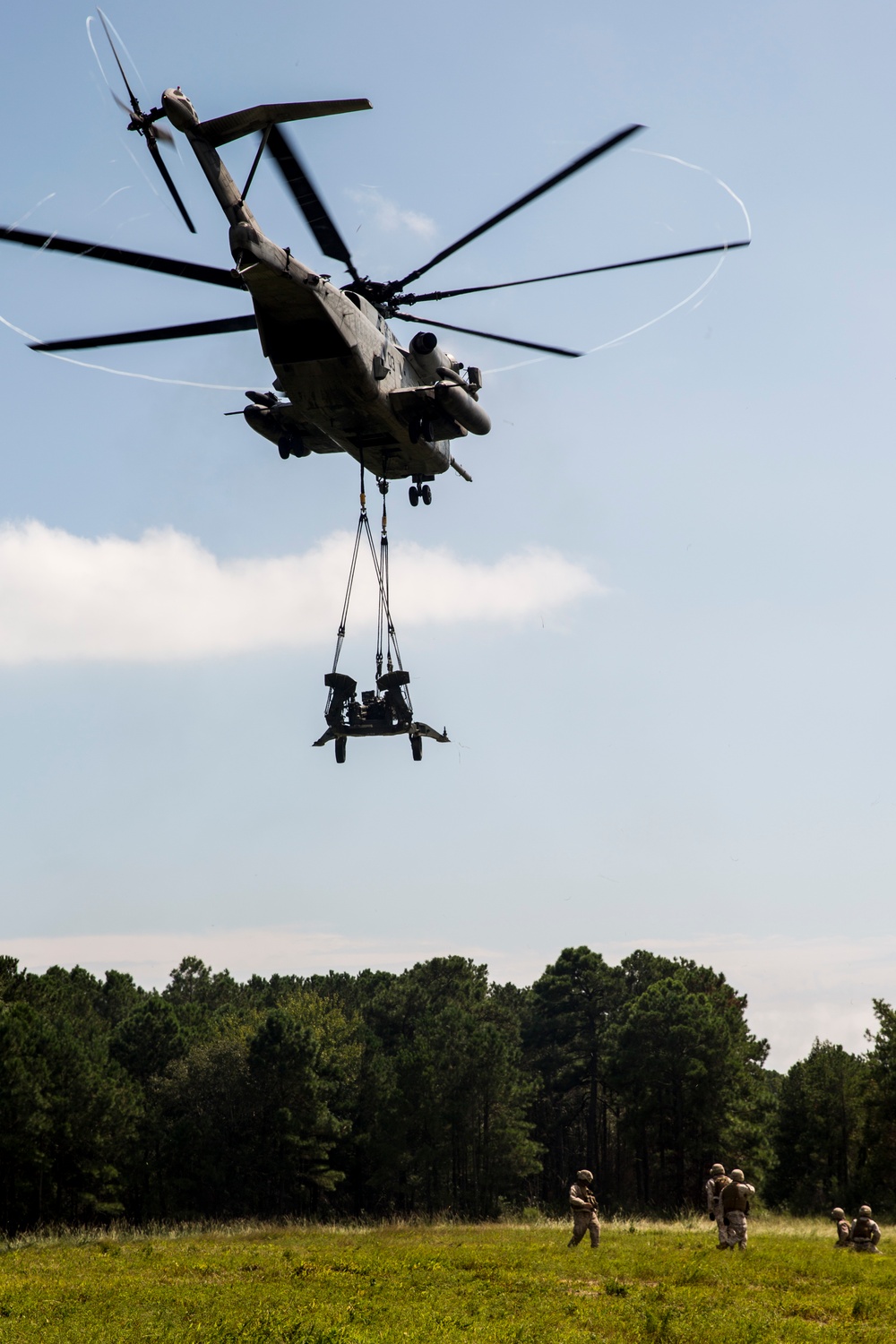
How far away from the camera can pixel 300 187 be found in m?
14.2

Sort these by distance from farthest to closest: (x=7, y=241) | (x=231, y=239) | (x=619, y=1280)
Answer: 1. (x=619, y=1280)
2. (x=231, y=239)
3. (x=7, y=241)

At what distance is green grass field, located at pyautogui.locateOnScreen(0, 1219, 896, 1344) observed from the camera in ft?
43.0

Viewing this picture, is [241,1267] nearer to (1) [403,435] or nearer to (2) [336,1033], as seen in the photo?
(1) [403,435]

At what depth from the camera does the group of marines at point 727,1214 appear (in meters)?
19.2

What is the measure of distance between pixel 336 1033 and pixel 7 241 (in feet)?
206

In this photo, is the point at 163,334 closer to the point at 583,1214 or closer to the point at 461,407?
the point at 461,407

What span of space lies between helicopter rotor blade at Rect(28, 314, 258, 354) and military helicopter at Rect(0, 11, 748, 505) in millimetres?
18

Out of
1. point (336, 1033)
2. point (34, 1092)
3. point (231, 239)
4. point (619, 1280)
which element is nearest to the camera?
point (231, 239)

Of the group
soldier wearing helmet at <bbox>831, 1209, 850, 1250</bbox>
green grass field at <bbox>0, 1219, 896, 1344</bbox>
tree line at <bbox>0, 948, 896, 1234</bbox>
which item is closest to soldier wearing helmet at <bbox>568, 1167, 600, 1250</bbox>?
green grass field at <bbox>0, 1219, 896, 1344</bbox>

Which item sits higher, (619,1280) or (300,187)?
(300,187)

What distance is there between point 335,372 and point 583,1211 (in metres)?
15.5

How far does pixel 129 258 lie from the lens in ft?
→ 49.4

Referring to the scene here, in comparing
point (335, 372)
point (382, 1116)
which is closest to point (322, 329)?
point (335, 372)

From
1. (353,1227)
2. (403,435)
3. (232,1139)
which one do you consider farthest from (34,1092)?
(403,435)
